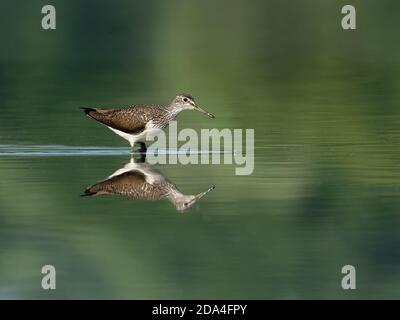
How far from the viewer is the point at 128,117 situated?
17.3 m

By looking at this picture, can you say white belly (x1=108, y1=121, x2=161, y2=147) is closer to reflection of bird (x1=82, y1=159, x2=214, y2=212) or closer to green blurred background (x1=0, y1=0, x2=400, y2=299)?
green blurred background (x1=0, y1=0, x2=400, y2=299)

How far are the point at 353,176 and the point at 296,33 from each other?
1522 cm

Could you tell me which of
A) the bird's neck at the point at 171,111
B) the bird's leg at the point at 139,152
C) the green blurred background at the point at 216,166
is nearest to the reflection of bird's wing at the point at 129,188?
the green blurred background at the point at 216,166

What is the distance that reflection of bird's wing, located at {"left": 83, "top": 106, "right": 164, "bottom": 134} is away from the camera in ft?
56.7

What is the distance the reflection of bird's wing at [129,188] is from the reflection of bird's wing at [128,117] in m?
2.57

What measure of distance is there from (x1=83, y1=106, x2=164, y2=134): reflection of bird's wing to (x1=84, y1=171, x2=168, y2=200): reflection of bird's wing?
2574mm

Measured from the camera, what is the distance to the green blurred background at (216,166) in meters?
11.4

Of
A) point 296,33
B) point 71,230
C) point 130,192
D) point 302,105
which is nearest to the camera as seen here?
point 71,230

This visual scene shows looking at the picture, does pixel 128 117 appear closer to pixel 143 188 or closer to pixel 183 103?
pixel 183 103

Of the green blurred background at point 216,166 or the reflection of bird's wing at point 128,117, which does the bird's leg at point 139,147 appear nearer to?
the reflection of bird's wing at point 128,117

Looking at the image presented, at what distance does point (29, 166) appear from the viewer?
15656mm

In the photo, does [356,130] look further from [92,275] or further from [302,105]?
[92,275]
